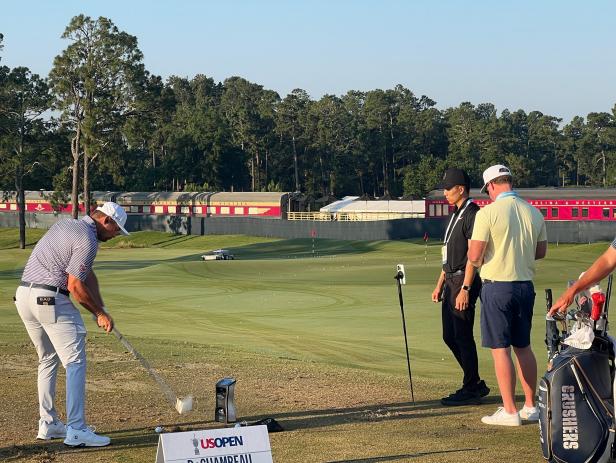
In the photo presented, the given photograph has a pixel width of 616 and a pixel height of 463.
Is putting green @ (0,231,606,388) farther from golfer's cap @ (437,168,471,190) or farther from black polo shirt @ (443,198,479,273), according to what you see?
golfer's cap @ (437,168,471,190)

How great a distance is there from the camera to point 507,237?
10117mm

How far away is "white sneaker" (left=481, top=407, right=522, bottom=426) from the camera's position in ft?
32.3

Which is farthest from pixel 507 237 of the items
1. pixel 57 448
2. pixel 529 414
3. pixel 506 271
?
pixel 57 448

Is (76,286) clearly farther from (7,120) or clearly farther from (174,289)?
(7,120)

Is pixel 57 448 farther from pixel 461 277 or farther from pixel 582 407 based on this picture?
pixel 461 277

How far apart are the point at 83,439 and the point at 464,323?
14.0 ft

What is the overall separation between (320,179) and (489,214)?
438 ft

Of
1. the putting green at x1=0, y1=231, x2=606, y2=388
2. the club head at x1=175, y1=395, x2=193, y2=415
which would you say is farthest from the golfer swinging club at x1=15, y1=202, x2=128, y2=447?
the putting green at x1=0, y1=231, x2=606, y2=388

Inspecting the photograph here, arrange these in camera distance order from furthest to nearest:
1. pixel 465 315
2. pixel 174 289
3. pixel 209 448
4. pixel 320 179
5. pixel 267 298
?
pixel 320 179, pixel 174 289, pixel 267 298, pixel 465 315, pixel 209 448

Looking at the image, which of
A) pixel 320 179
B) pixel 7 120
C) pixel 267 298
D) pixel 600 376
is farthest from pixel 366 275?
pixel 320 179

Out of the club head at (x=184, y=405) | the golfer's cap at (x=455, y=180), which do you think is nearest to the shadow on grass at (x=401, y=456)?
the club head at (x=184, y=405)

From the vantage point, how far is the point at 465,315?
1140 centimetres

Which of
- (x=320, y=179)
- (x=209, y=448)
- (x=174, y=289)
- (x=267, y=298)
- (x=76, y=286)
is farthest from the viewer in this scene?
(x=320, y=179)

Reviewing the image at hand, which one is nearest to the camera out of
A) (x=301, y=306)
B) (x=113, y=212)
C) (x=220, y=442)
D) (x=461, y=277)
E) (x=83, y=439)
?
(x=220, y=442)
